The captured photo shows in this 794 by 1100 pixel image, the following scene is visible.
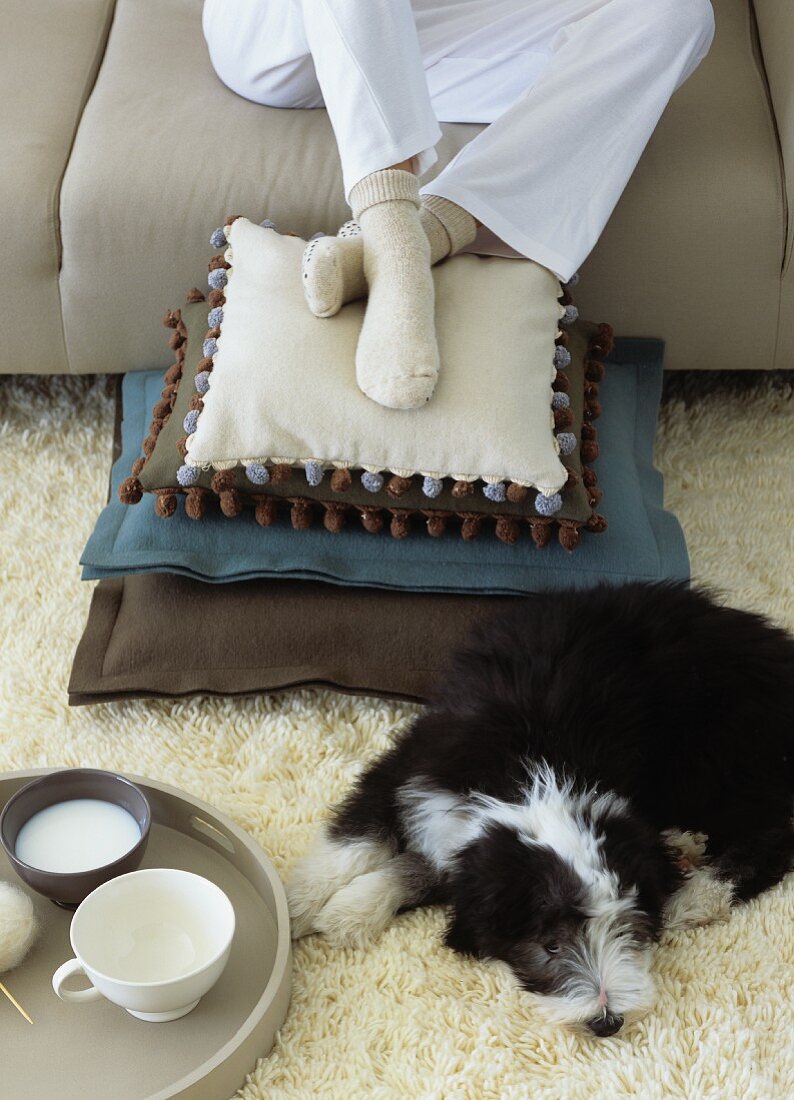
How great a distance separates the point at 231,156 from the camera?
1.75m

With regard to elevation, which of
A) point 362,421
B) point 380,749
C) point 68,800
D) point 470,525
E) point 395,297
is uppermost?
point 395,297

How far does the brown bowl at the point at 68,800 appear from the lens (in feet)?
3.67

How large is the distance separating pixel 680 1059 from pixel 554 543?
2.16 feet

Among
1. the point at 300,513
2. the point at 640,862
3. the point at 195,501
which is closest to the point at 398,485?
the point at 300,513

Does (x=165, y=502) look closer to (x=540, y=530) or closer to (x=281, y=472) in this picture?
(x=281, y=472)

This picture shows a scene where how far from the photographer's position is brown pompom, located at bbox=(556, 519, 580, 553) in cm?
150

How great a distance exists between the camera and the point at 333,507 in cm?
151

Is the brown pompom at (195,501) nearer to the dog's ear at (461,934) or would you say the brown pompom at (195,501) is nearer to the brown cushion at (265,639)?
the brown cushion at (265,639)

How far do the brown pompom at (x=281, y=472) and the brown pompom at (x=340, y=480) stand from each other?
5 cm

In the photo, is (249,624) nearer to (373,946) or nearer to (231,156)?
(373,946)

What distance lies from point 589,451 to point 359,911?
703 mm

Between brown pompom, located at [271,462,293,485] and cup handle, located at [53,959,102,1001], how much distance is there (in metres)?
0.62

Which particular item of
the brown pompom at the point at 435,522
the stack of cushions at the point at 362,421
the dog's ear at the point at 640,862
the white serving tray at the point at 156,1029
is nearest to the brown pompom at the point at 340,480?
the stack of cushions at the point at 362,421

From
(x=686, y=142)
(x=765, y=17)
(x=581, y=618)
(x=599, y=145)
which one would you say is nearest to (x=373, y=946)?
(x=581, y=618)
